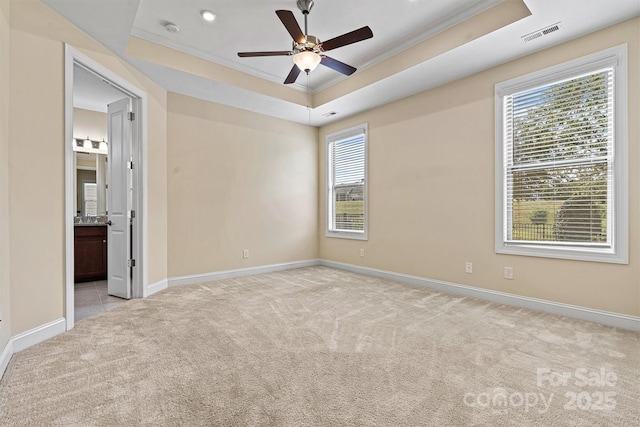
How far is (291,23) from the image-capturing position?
2541 mm

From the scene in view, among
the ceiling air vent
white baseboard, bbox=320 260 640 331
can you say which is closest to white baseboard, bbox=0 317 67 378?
white baseboard, bbox=320 260 640 331

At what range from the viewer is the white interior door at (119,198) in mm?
3852

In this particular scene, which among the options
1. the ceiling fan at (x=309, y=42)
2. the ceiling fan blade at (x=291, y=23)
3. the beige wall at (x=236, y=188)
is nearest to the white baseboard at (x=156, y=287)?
the beige wall at (x=236, y=188)

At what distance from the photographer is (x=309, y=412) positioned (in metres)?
1.63

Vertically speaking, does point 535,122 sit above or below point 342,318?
above

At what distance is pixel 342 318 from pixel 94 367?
2.03m

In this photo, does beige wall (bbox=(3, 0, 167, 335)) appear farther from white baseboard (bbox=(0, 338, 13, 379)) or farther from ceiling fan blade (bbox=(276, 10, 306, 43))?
ceiling fan blade (bbox=(276, 10, 306, 43))

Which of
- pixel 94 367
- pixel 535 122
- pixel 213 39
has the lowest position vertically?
pixel 94 367

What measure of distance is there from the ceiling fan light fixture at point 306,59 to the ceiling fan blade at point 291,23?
11 cm

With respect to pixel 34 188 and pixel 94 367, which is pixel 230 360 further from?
pixel 34 188

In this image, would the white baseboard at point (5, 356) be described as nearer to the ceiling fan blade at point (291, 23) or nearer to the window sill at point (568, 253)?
the ceiling fan blade at point (291, 23)

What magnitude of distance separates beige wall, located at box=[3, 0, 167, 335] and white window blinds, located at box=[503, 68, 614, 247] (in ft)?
14.9

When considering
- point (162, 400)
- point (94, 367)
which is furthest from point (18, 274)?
point (162, 400)

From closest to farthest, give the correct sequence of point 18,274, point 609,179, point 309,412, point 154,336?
point 309,412 < point 18,274 < point 154,336 < point 609,179
